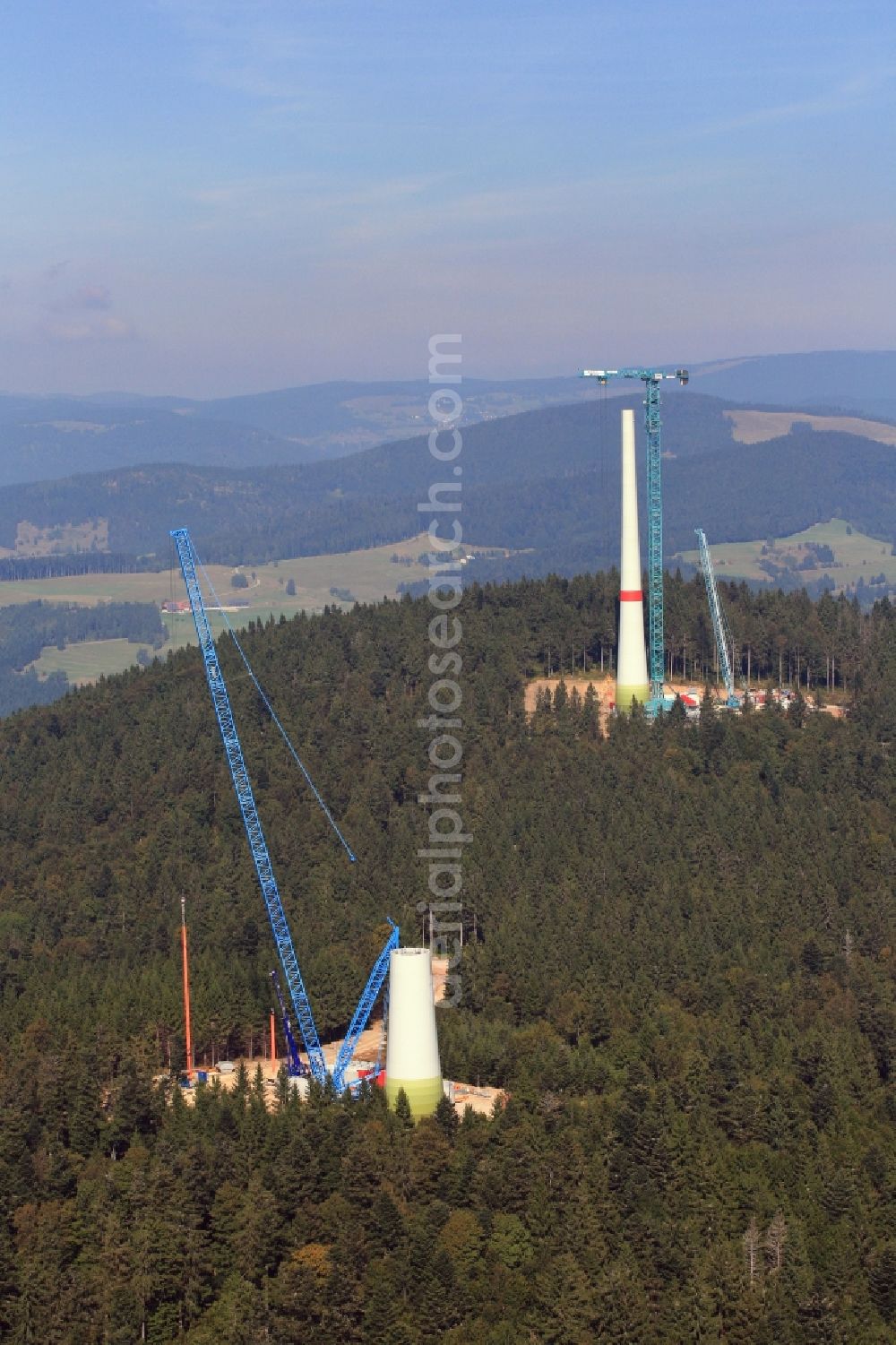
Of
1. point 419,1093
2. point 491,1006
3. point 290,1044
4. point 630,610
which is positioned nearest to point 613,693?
point 630,610

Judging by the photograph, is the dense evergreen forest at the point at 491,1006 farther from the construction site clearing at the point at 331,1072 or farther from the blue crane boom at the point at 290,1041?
the blue crane boom at the point at 290,1041

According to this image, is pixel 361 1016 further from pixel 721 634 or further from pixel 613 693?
pixel 721 634

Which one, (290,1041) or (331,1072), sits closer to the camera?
(331,1072)

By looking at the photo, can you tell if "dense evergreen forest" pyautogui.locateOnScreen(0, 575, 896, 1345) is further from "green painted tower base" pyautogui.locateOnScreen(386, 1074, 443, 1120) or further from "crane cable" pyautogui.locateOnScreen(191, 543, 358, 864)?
"green painted tower base" pyautogui.locateOnScreen(386, 1074, 443, 1120)

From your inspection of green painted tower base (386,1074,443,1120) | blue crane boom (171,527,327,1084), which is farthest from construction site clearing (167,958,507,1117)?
green painted tower base (386,1074,443,1120)

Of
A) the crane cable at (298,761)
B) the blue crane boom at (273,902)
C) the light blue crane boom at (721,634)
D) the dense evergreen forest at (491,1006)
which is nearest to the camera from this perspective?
the dense evergreen forest at (491,1006)

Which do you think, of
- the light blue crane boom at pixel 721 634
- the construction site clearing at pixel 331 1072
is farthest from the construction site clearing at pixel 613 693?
the construction site clearing at pixel 331 1072
